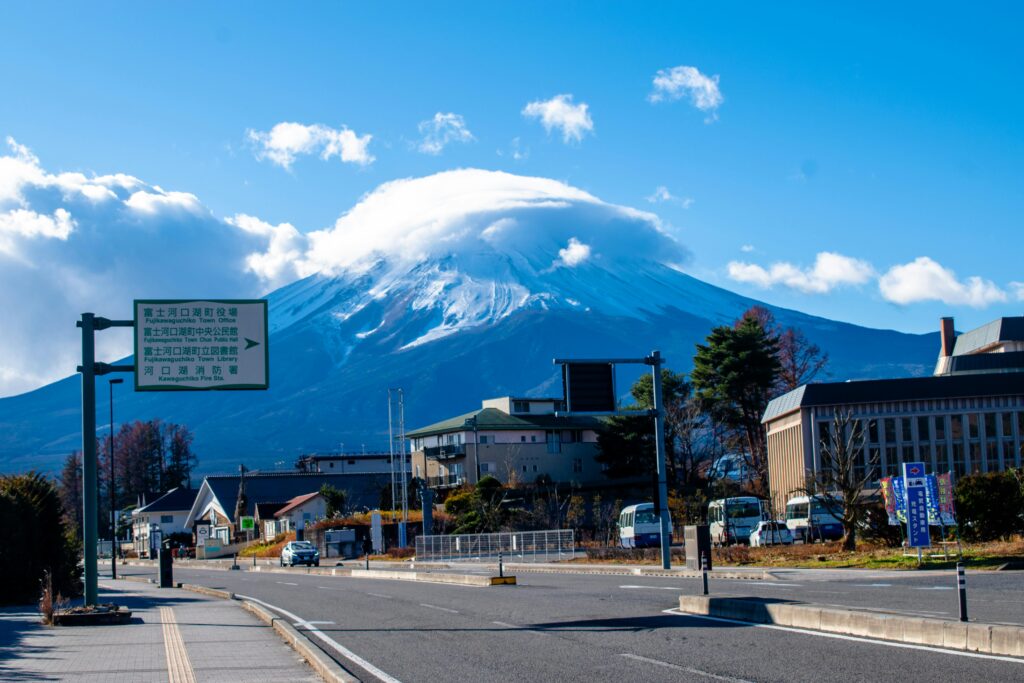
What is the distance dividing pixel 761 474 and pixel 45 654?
2906 inches

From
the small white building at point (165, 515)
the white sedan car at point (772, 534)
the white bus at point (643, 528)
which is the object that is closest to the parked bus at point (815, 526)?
the white sedan car at point (772, 534)

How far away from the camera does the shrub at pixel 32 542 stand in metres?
28.9

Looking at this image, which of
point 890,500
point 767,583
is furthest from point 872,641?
point 890,500

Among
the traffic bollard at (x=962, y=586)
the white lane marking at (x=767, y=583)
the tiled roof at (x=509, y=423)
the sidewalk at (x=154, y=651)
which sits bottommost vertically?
the white lane marking at (x=767, y=583)

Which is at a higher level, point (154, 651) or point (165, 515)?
point (154, 651)

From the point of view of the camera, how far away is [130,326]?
23.0 metres

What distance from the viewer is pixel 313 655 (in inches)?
588

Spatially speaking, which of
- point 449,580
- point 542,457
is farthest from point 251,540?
point 449,580

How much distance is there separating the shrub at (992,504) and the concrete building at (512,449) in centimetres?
5306

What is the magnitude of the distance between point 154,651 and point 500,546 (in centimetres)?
3980

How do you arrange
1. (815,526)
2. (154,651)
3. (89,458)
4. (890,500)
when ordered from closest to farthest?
1. (154,651)
2. (89,458)
3. (890,500)
4. (815,526)

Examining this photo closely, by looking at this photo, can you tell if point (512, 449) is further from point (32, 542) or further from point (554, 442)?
point (32, 542)

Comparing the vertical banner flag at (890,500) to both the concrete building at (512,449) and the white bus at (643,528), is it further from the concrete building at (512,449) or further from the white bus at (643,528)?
the concrete building at (512,449)

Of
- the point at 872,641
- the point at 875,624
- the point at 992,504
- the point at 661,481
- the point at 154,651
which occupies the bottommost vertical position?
the point at 154,651
